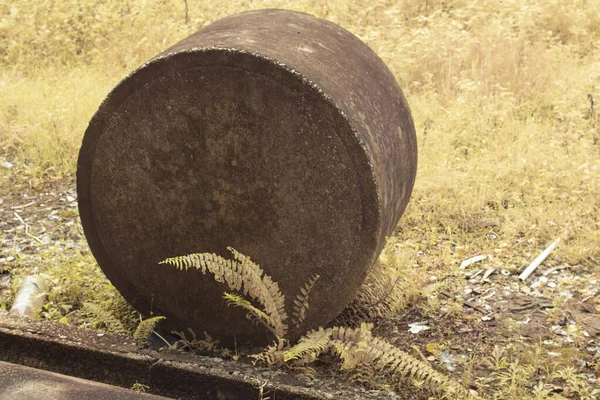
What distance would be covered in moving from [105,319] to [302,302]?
1.20m

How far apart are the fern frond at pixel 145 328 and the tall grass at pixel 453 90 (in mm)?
2099

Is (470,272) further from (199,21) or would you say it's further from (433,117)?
(199,21)

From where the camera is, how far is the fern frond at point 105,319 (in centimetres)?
413

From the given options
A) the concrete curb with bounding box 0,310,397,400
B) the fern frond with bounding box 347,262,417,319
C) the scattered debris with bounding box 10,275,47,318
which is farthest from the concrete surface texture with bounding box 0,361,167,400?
the fern frond with bounding box 347,262,417,319

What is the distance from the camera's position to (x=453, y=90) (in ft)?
25.0

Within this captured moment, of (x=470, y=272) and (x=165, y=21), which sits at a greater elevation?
(x=165, y=21)

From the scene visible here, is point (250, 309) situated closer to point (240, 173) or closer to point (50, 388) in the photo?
point (240, 173)

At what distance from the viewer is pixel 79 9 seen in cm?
951

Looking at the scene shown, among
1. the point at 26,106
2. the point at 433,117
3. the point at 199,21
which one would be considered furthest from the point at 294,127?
the point at 199,21

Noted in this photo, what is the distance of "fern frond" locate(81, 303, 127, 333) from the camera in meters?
4.13

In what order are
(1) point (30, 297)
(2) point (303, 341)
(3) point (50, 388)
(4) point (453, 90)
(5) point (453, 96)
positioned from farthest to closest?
(4) point (453, 90), (5) point (453, 96), (1) point (30, 297), (2) point (303, 341), (3) point (50, 388)

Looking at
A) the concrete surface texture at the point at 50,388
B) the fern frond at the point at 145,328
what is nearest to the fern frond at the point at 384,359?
the fern frond at the point at 145,328

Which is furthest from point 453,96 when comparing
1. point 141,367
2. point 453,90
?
point 141,367

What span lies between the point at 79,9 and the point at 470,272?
6.69 metres
